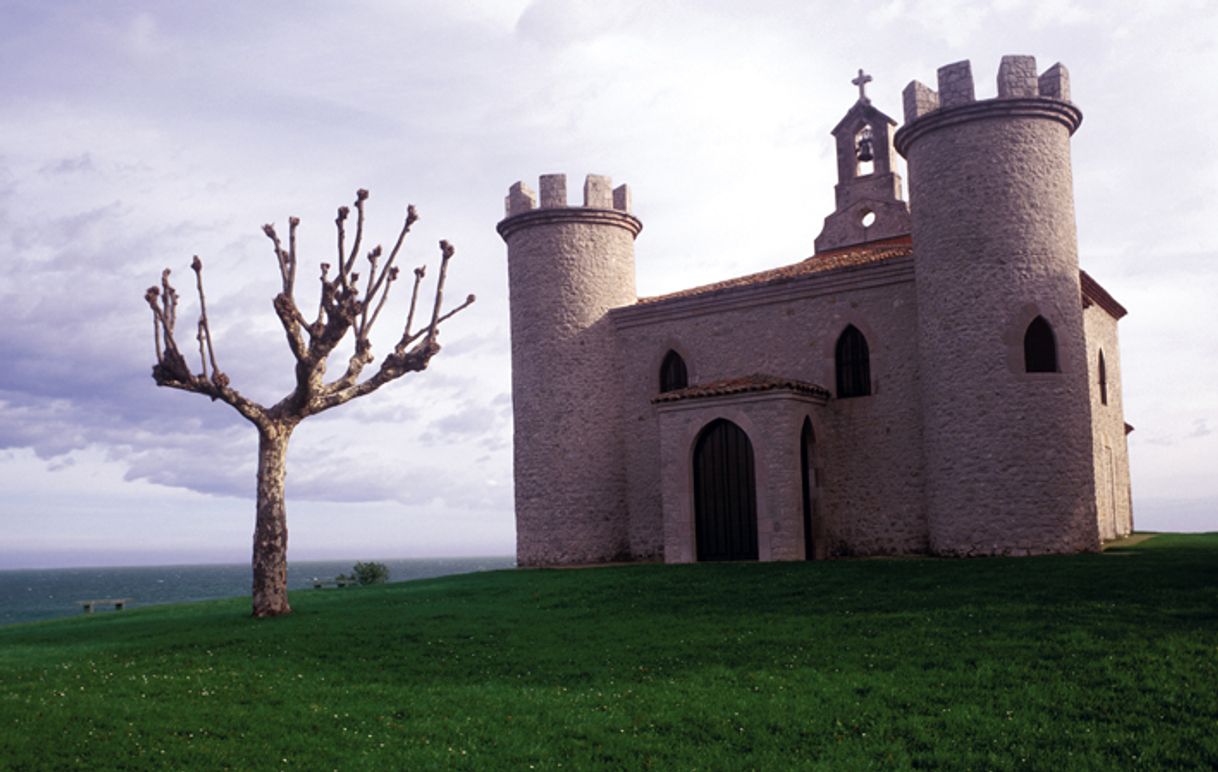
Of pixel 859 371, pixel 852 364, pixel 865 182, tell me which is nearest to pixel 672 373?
pixel 852 364

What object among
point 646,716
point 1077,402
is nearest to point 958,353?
point 1077,402

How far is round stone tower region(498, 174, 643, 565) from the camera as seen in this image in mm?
29406

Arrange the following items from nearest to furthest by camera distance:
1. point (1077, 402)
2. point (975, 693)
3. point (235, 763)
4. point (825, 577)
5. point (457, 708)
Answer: point (235, 763) → point (975, 693) → point (457, 708) → point (825, 577) → point (1077, 402)

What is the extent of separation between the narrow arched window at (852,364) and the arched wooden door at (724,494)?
124 inches

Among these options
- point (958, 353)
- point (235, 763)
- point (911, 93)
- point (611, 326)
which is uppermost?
point (911, 93)

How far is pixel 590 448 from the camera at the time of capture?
96.8 ft

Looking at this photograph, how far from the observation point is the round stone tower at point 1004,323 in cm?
2284

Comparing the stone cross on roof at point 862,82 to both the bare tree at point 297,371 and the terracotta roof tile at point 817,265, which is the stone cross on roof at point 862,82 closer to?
the terracotta roof tile at point 817,265

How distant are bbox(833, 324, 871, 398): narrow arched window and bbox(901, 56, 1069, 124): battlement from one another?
5.57 metres

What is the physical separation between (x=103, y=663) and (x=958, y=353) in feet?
60.2

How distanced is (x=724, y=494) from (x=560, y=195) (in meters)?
10.5

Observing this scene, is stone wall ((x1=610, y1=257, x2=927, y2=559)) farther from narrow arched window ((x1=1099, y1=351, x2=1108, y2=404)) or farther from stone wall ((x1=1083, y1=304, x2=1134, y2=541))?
narrow arched window ((x1=1099, y1=351, x2=1108, y2=404))

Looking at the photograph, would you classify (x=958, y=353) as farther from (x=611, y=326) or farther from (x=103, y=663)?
(x=103, y=663)

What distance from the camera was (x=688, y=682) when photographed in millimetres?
12023
